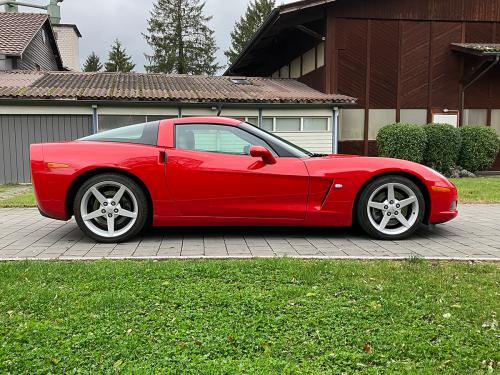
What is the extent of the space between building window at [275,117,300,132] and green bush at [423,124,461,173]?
4.38m

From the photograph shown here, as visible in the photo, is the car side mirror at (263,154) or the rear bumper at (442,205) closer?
the car side mirror at (263,154)

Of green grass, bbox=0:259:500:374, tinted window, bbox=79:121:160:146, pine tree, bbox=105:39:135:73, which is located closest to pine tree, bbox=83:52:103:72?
pine tree, bbox=105:39:135:73

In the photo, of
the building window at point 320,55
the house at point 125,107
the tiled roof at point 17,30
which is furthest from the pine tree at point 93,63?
the building window at point 320,55

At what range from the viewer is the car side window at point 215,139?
15.8 ft

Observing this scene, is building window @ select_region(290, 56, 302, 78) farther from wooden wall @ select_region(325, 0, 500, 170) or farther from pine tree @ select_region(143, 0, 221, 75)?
pine tree @ select_region(143, 0, 221, 75)

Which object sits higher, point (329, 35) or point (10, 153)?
point (329, 35)

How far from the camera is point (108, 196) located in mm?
4719

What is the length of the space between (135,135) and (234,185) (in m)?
1.23

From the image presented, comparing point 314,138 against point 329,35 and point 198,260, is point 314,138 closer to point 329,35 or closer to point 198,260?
point 329,35

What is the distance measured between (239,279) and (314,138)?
12975mm

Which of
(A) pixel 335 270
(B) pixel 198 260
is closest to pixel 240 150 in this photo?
(B) pixel 198 260

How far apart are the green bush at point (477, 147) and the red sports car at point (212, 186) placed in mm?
11801

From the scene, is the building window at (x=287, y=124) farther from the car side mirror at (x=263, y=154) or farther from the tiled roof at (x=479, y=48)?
the car side mirror at (x=263, y=154)

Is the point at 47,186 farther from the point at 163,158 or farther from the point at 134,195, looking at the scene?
the point at 163,158
